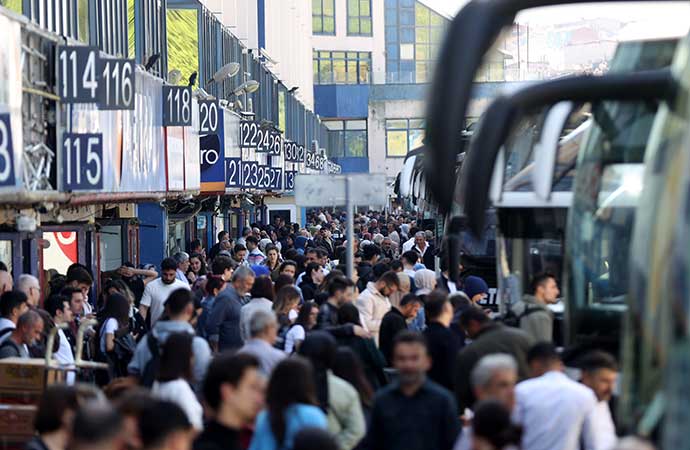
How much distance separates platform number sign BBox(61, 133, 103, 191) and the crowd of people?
103cm

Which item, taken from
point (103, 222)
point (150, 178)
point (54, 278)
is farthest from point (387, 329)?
point (103, 222)

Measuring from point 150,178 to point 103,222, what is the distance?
3.47 meters

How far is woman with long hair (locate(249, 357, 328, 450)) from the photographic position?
7539 millimetres

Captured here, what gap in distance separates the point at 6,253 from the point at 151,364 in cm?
673

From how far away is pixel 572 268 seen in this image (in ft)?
36.0

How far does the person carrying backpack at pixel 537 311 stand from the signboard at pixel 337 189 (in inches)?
81.1

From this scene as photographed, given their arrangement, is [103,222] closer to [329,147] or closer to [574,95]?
[574,95]

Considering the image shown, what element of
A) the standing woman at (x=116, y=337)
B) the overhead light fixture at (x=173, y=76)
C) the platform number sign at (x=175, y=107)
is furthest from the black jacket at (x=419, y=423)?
the overhead light fixture at (x=173, y=76)

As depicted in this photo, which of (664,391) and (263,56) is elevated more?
(263,56)

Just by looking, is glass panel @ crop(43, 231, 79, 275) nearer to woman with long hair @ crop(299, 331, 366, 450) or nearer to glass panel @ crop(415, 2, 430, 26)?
woman with long hair @ crop(299, 331, 366, 450)

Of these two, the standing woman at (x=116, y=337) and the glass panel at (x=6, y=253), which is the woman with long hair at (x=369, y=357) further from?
the glass panel at (x=6, y=253)

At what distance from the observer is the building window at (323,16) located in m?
105

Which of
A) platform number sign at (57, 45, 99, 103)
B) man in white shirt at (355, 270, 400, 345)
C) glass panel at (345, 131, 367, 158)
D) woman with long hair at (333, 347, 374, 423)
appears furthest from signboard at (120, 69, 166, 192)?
glass panel at (345, 131, 367, 158)

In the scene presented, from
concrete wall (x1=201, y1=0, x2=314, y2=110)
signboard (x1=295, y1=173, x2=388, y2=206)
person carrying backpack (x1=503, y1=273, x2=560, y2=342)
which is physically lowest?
person carrying backpack (x1=503, y1=273, x2=560, y2=342)
